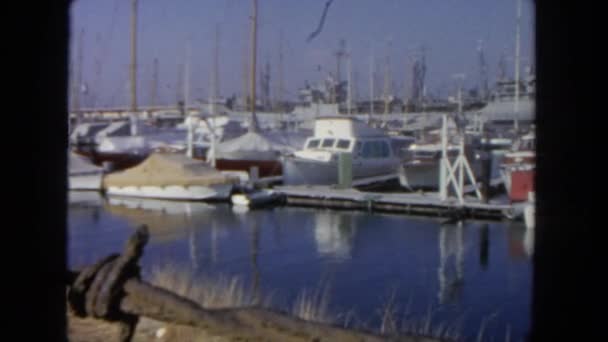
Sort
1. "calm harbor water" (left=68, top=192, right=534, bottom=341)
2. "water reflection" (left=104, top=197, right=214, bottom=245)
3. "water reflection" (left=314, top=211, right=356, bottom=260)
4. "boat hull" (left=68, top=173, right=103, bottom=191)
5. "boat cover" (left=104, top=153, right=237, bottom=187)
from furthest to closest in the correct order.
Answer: "boat hull" (left=68, top=173, right=103, bottom=191) < "boat cover" (left=104, top=153, right=237, bottom=187) < "water reflection" (left=104, top=197, right=214, bottom=245) < "water reflection" (left=314, top=211, right=356, bottom=260) < "calm harbor water" (left=68, top=192, right=534, bottom=341)

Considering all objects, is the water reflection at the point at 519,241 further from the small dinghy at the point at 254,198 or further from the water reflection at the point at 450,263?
the small dinghy at the point at 254,198

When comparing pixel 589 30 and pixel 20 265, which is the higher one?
pixel 589 30

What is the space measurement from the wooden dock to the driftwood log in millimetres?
17681

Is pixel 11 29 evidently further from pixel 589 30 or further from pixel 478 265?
pixel 478 265

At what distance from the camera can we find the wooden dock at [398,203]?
1922 cm

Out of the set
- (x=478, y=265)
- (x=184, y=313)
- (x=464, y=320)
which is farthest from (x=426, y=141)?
(x=184, y=313)

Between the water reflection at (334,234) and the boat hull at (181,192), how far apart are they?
3.48 m

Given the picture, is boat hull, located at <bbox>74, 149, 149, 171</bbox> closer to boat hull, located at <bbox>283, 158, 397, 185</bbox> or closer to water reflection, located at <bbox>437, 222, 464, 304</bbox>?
boat hull, located at <bbox>283, 158, 397, 185</bbox>

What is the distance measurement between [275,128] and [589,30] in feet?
129

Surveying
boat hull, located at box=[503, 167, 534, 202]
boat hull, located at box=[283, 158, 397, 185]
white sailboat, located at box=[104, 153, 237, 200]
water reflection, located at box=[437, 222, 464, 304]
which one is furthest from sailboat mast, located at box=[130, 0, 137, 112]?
boat hull, located at box=[503, 167, 534, 202]

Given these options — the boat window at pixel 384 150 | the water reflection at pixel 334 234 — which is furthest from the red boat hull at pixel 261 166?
the water reflection at pixel 334 234

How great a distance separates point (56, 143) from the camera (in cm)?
147

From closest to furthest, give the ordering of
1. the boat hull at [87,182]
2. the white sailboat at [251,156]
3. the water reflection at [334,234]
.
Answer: the water reflection at [334,234], the boat hull at [87,182], the white sailboat at [251,156]

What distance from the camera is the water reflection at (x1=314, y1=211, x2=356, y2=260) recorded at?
15.8m
